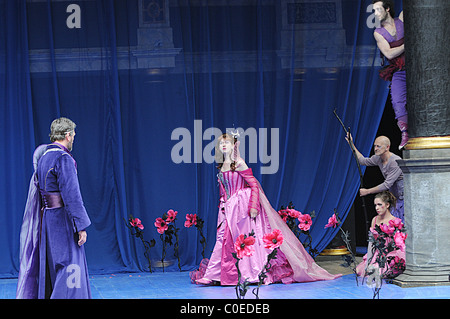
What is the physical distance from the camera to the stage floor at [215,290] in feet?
16.5

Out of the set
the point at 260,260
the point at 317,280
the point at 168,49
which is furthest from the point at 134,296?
the point at 168,49

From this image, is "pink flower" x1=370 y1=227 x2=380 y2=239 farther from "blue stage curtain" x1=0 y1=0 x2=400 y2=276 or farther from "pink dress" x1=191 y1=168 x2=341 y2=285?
"blue stage curtain" x1=0 y1=0 x2=400 y2=276

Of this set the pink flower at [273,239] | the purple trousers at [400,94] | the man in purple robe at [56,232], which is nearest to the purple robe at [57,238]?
the man in purple robe at [56,232]

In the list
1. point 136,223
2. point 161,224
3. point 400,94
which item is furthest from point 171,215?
point 400,94

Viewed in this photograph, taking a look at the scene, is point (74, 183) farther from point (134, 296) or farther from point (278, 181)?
point (278, 181)

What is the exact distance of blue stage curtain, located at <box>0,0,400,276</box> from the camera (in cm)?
686

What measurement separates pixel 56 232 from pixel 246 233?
73.2 inches

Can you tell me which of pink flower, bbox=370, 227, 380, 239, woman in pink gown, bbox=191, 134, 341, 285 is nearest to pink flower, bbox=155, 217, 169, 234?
woman in pink gown, bbox=191, 134, 341, 285

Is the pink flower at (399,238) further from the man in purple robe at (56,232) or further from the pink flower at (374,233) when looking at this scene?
the man in purple robe at (56,232)

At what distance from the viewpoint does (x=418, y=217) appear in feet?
17.3

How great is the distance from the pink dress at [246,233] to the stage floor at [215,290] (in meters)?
0.12

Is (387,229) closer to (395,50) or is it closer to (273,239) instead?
(273,239)

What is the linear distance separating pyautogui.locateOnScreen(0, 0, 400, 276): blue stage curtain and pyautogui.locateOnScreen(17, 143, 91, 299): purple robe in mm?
2446

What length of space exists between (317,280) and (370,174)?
261 centimetres
